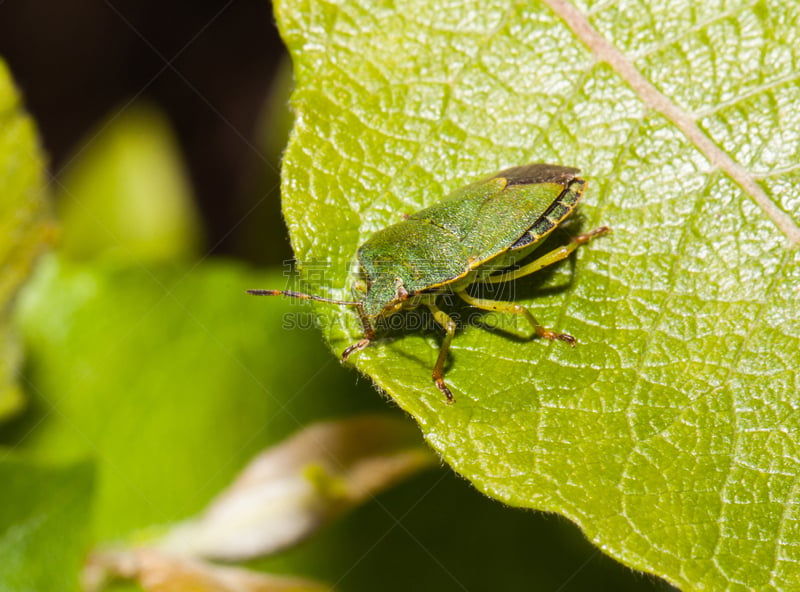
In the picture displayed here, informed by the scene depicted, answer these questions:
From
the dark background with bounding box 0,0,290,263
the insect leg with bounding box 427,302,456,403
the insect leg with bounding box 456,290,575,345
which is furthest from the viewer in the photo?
the dark background with bounding box 0,0,290,263

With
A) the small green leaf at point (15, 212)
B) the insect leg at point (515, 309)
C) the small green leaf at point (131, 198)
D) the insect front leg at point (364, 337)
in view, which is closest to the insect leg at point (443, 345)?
the insect leg at point (515, 309)

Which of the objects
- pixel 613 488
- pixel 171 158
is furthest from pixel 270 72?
pixel 613 488

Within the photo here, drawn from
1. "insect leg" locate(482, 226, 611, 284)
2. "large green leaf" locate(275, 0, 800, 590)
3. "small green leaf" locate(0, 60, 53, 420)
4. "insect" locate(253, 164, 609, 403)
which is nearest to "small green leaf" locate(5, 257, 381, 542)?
"small green leaf" locate(0, 60, 53, 420)

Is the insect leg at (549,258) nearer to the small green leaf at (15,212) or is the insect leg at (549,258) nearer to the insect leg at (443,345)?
the insect leg at (443,345)

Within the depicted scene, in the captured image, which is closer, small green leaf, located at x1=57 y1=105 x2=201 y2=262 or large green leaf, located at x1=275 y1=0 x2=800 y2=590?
large green leaf, located at x1=275 y1=0 x2=800 y2=590

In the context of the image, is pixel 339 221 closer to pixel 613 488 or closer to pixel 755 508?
pixel 613 488

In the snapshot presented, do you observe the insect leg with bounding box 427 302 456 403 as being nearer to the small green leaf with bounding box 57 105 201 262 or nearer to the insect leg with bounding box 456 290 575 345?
the insect leg with bounding box 456 290 575 345
